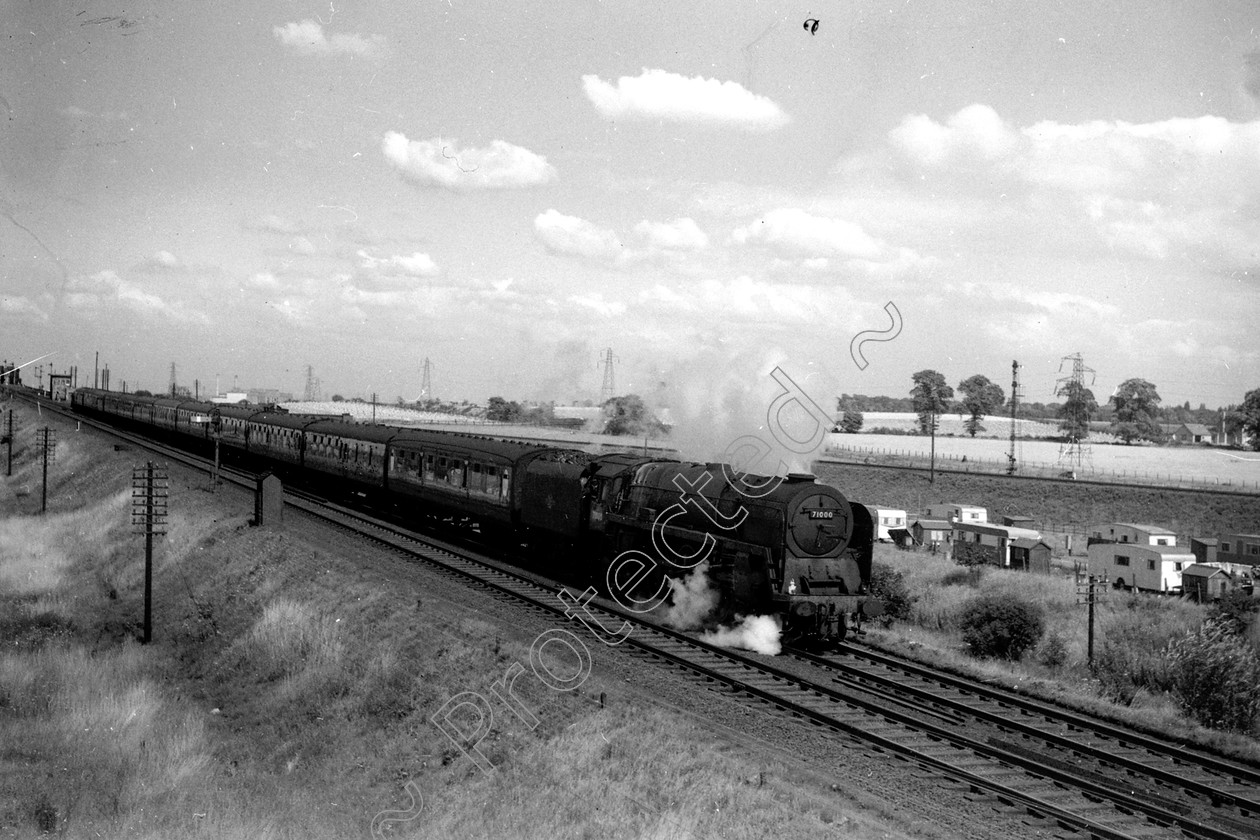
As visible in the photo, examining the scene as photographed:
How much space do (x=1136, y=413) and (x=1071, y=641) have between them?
243 ft

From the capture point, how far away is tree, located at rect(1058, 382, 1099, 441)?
79.8 meters

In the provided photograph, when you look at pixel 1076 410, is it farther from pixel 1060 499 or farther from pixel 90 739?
pixel 90 739

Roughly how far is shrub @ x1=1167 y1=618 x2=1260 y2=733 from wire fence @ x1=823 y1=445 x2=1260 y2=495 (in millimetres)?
41081

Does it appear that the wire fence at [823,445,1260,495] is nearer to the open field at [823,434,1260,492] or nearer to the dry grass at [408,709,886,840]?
the open field at [823,434,1260,492]

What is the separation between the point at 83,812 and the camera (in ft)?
44.8

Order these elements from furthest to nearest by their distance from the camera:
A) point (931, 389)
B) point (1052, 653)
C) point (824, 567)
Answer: point (931, 389) → point (1052, 653) → point (824, 567)

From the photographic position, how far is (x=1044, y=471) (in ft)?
246

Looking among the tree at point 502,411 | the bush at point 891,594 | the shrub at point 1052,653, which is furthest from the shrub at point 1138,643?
the tree at point 502,411

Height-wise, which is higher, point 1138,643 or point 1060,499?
point 1060,499

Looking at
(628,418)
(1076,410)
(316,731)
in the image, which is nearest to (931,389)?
(1076,410)

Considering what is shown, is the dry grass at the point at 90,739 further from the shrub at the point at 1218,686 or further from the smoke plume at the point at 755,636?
the shrub at the point at 1218,686

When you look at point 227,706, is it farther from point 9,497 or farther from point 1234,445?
point 1234,445

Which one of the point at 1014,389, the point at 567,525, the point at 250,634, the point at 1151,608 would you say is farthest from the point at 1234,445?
the point at 250,634

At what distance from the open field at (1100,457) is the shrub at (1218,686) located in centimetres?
5045
